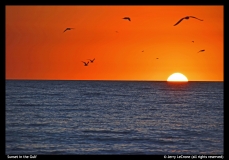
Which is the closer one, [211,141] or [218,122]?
[211,141]

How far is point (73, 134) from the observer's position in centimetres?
3384

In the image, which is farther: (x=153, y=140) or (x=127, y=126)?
(x=127, y=126)

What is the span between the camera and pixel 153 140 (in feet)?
102
